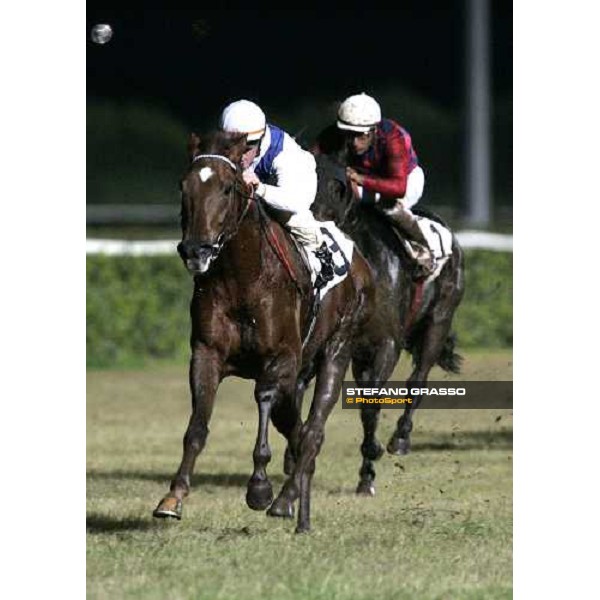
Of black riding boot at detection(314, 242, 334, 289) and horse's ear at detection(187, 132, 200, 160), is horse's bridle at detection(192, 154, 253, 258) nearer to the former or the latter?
horse's ear at detection(187, 132, 200, 160)

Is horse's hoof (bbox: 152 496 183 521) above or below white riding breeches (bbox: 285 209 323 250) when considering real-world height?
below

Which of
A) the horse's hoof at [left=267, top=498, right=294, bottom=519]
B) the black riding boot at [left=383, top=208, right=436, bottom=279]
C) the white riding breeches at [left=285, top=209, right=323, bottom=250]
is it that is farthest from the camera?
the black riding boot at [left=383, top=208, right=436, bottom=279]

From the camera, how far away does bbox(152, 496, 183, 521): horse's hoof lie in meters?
6.94

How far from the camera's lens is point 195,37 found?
7816 mm

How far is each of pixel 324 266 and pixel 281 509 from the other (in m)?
1.19

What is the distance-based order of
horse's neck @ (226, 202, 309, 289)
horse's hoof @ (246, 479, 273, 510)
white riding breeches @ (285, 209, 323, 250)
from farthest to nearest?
white riding breeches @ (285, 209, 323, 250) < horse's neck @ (226, 202, 309, 289) < horse's hoof @ (246, 479, 273, 510)

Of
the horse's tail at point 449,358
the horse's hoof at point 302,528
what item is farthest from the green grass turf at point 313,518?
the horse's tail at point 449,358

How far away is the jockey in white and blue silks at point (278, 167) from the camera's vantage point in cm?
762

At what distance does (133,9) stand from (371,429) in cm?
409

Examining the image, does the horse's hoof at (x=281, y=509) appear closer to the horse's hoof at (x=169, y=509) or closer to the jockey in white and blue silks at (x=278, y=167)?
the horse's hoof at (x=169, y=509)

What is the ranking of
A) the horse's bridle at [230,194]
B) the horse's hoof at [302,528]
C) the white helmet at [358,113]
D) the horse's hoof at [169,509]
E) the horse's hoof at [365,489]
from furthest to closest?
the white helmet at [358,113]
the horse's hoof at [365,489]
the horse's hoof at [302,528]
the horse's bridle at [230,194]
the horse's hoof at [169,509]


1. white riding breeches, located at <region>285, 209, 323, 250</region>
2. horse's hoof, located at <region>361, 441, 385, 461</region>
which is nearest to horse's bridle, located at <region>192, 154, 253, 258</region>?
white riding breeches, located at <region>285, 209, 323, 250</region>
